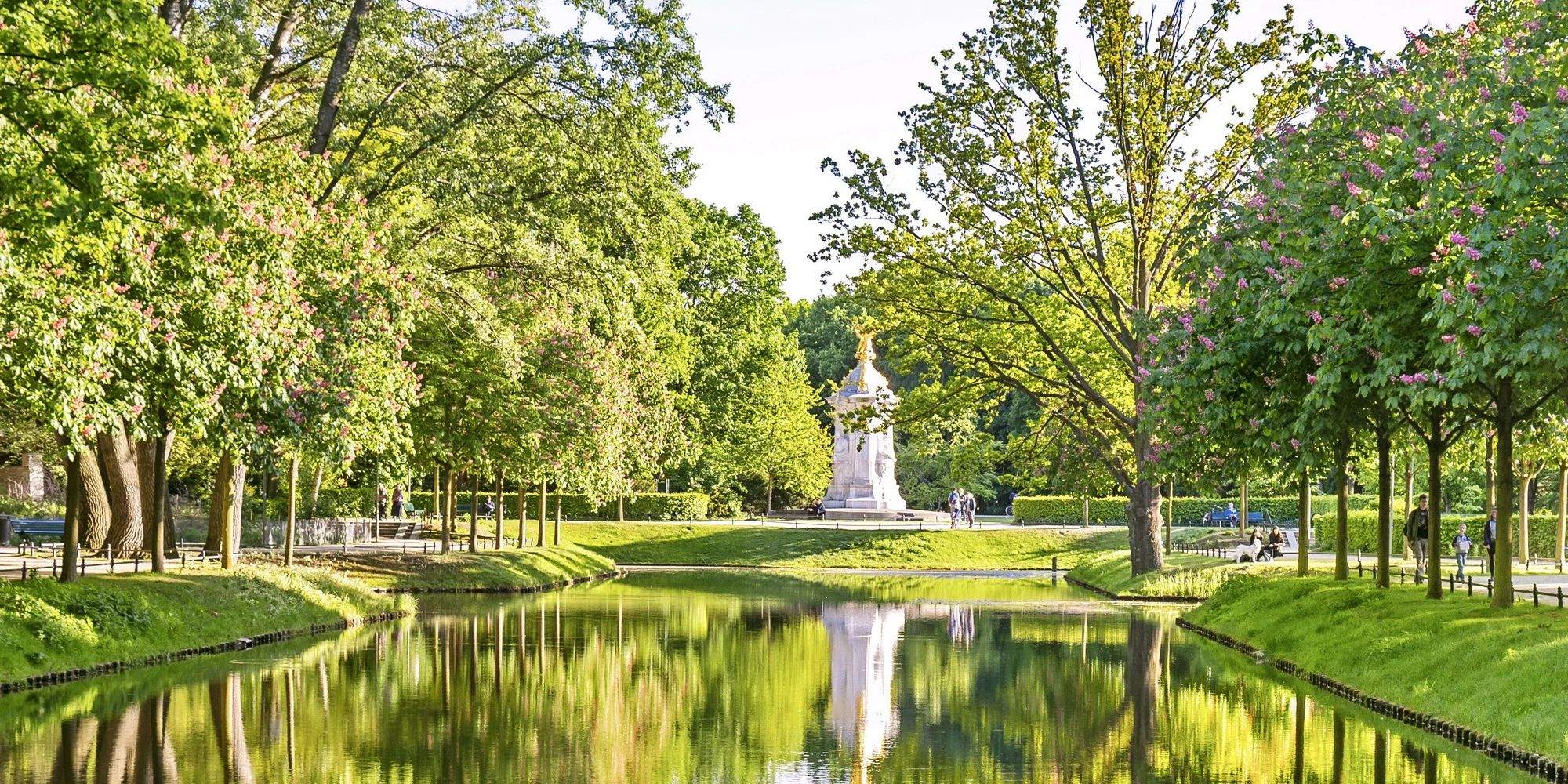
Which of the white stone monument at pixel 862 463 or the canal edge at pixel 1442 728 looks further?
the white stone monument at pixel 862 463

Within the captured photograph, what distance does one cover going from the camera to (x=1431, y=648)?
2108cm

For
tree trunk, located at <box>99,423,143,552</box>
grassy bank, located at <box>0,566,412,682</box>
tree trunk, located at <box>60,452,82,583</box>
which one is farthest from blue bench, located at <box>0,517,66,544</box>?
tree trunk, located at <box>60,452,82,583</box>

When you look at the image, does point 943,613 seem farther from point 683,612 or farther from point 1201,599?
point 1201,599

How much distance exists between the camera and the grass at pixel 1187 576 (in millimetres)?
41562

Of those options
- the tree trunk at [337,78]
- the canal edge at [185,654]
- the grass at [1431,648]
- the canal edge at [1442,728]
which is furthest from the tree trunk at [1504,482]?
the tree trunk at [337,78]

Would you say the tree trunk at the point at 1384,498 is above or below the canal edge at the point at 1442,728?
above

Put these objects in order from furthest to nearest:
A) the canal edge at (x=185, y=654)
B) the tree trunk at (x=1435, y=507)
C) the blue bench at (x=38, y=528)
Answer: the blue bench at (x=38, y=528) → the tree trunk at (x=1435, y=507) → the canal edge at (x=185, y=654)

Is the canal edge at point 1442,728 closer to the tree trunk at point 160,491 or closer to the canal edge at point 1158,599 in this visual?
the canal edge at point 1158,599

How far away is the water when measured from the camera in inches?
593

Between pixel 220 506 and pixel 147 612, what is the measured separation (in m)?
12.8

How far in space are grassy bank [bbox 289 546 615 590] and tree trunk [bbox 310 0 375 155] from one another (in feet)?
40.4

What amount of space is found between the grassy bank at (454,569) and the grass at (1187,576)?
1618 centimetres

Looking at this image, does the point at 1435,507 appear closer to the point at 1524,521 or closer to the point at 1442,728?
the point at 1442,728

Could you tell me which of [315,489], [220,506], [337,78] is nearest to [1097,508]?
[315,489]
